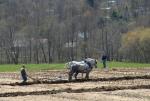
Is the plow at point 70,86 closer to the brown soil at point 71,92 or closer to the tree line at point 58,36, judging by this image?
the brown soil at point 71,92

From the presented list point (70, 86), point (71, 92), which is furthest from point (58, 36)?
point (71, 92)

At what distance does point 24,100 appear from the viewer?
25.5 meters

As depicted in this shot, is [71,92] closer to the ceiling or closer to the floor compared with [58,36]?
closer to the ceiling

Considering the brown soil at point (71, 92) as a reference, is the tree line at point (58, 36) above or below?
below

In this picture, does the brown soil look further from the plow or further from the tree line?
the tree line

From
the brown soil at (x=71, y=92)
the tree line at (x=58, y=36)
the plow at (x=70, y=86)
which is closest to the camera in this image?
the brown soil at (x=71, y=92)

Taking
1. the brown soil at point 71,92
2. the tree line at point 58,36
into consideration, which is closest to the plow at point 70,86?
the brown soil at point 71,92

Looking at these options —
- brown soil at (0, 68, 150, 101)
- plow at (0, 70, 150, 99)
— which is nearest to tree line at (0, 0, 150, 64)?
plow at (0, 70, 150, 99)

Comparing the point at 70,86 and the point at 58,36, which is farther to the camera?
the point at 58,36

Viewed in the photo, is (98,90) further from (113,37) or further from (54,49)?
(113,37)

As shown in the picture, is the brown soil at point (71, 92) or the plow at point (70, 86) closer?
the brown soil at point (71, 92)

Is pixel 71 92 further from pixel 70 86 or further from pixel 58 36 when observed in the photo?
pixel 58 36

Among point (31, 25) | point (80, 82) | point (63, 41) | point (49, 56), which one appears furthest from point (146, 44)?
point (80, 82)

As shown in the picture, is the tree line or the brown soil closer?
the brown soil
